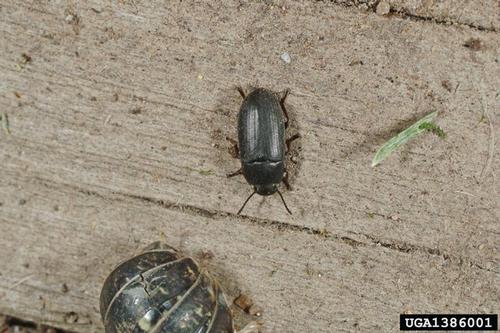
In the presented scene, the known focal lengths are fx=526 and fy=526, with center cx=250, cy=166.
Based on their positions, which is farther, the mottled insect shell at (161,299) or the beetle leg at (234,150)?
the beetle leg at (234,150)

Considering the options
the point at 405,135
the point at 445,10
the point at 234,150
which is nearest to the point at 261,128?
the point at 234,150

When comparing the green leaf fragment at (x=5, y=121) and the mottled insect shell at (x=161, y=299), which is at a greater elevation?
the green leaf fragment at (x=5, y=121)

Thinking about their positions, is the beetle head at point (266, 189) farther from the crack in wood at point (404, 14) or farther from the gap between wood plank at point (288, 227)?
the crack in wood at point (404, 14)

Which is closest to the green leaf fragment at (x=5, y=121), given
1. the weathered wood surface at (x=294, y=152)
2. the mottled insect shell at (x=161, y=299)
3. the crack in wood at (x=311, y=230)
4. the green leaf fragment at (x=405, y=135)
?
the weathered wood surface at (x=294, y=152)

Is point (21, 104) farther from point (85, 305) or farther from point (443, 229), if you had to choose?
point (443, 229)

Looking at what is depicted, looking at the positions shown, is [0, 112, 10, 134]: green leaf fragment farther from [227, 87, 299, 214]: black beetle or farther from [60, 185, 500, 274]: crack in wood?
[227, 87, 299, 214]: black beetle

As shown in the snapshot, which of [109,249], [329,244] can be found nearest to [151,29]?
[109,249]

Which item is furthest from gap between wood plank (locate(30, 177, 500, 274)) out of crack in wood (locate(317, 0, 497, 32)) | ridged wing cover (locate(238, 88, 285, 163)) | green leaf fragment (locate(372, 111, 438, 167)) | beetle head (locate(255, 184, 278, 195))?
crack in wood (locate(317, 0, 497, 32))

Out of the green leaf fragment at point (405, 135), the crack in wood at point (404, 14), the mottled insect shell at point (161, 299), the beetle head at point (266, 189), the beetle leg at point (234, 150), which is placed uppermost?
the crack in wood at point (404, 14)
